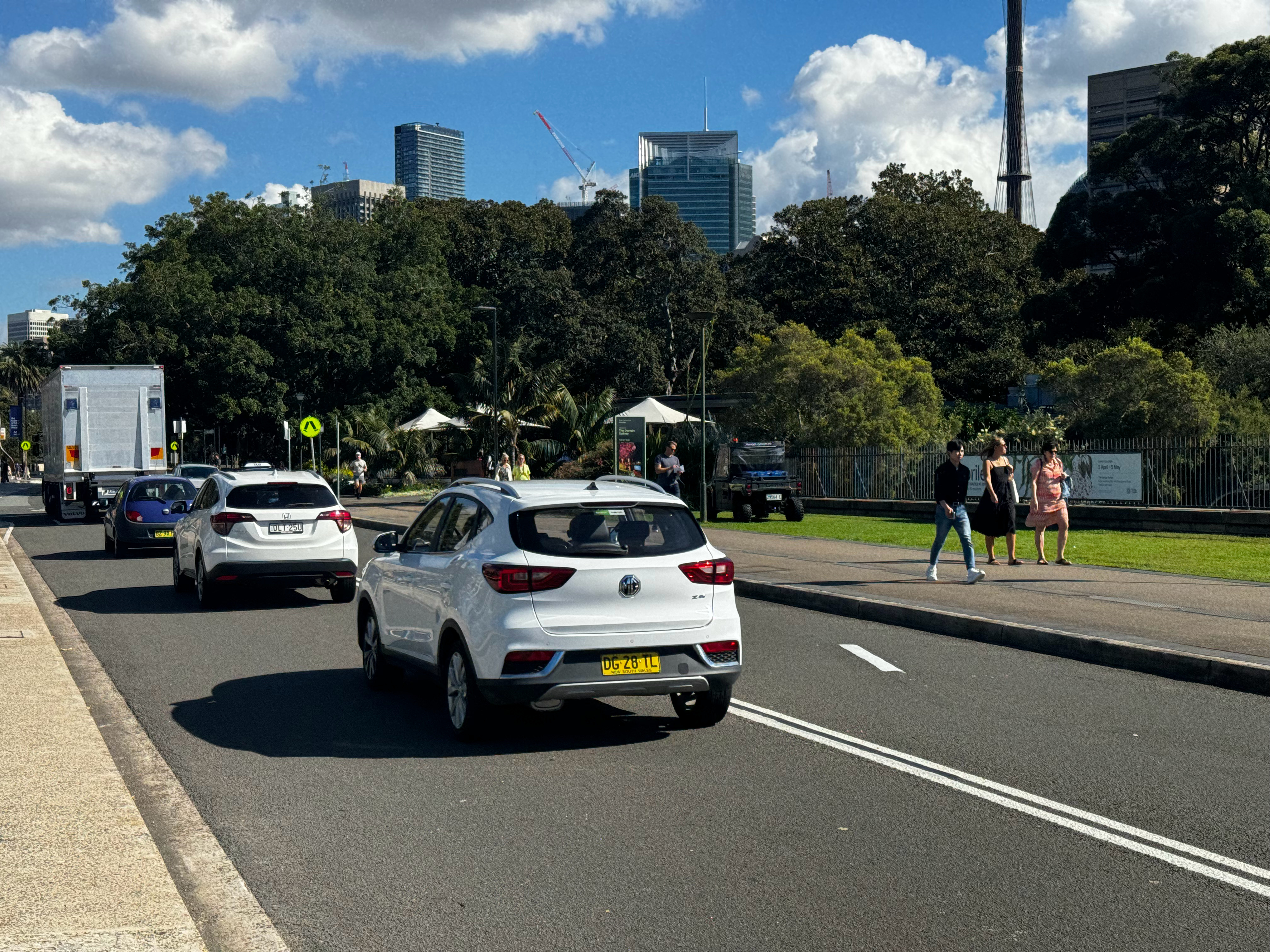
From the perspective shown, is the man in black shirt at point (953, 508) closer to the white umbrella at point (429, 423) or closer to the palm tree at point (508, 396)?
the palm tree at point (508, 396)

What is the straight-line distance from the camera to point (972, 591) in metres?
14.8

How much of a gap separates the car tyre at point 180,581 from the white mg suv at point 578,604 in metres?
9.40

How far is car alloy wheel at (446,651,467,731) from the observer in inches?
301

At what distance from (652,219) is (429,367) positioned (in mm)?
13799

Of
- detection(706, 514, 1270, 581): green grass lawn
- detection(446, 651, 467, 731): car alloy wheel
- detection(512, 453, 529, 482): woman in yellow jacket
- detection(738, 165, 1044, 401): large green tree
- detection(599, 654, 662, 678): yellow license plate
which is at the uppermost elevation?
detection(738, 165, 1044, 401): large green tree

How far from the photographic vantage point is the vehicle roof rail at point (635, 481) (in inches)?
324

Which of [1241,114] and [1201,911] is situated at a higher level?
[1241,114]

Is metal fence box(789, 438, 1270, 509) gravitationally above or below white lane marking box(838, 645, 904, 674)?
above

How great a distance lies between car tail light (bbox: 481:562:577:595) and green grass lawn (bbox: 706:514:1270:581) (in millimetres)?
11290

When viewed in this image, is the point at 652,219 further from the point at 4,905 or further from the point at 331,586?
the point at 4,905

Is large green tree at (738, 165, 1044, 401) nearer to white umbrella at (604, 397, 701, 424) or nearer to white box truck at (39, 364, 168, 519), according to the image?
white umbrella at (604, 397, 701, 424)

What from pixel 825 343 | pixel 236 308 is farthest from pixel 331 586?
pixel 236 308

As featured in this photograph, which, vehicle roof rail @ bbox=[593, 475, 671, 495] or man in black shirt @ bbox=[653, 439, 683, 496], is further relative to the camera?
man in black shirt @ bbox=[653, 439, 683, 496]

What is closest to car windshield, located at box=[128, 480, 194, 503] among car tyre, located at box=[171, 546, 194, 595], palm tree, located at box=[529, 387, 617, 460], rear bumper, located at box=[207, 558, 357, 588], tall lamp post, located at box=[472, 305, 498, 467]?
car tyre, located at box=[171, 546, 194, 595]
